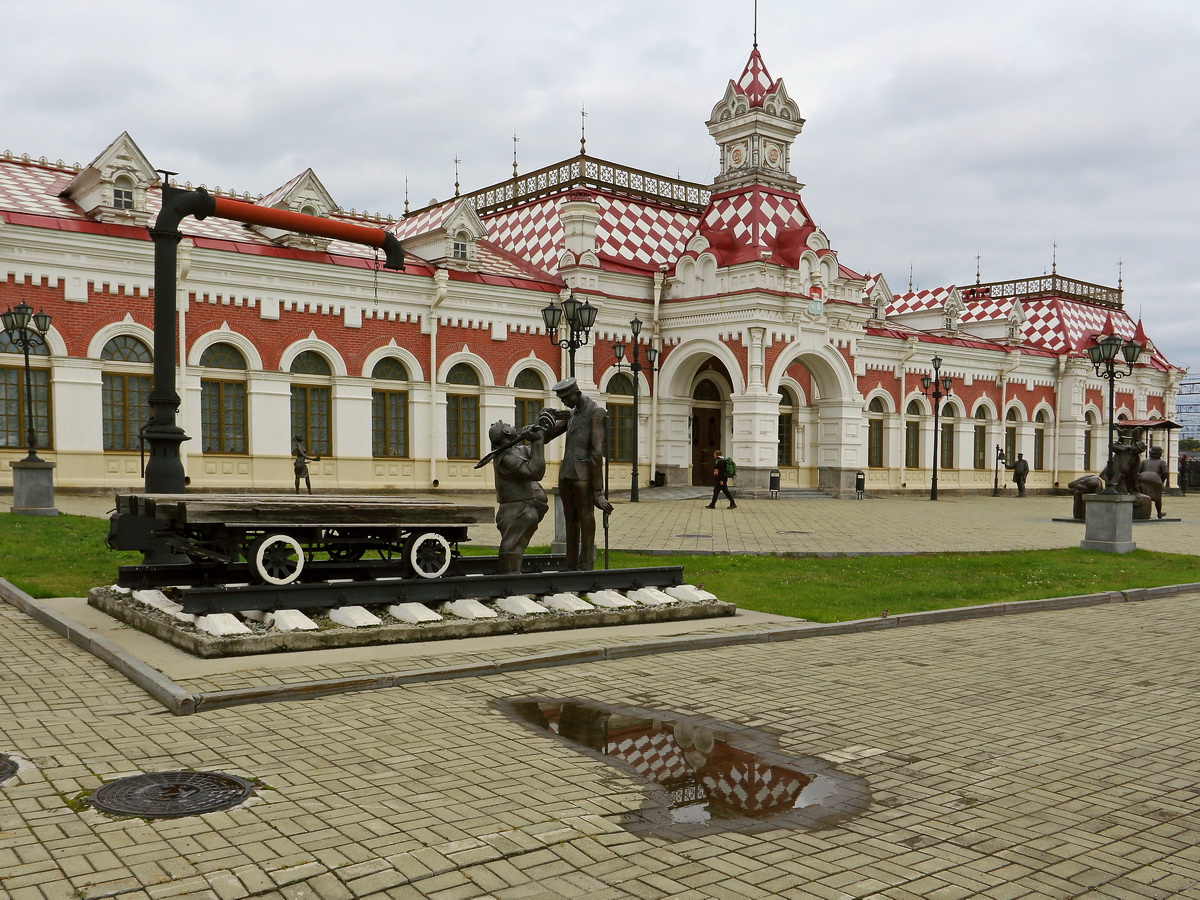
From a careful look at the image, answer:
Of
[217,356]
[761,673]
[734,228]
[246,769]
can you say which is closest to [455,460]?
[217,356]

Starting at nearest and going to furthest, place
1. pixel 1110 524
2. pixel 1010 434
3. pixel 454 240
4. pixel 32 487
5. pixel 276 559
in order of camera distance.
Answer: pixel 276 559, pixel 1110 524, pixel 32 487, pixel 454 240, pixel 1010 434

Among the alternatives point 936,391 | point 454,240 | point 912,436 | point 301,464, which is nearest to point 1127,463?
point 936,391

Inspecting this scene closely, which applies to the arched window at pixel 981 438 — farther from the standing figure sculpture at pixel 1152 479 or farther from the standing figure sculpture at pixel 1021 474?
the standing figure sculpture at pixel 1152 479

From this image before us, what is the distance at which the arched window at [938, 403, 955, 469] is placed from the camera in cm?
4059

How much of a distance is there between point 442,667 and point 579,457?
10.8 ft

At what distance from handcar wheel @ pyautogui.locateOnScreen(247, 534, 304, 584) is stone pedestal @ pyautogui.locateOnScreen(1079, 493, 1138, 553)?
13.9m

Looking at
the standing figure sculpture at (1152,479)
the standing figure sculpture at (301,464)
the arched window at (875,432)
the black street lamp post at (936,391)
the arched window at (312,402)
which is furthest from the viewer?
the arched window at (875,432)

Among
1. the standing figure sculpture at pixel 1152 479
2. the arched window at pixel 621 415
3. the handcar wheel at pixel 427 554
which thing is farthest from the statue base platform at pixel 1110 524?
the arched window at pixel 621 415

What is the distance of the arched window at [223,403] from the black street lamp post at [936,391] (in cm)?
2342

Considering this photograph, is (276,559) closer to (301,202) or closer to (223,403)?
(223,403)

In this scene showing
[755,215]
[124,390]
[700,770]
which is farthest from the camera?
[755,215]

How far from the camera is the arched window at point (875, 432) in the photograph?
3769 cm

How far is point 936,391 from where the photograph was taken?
36.2 meters

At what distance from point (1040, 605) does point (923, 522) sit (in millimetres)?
12781
